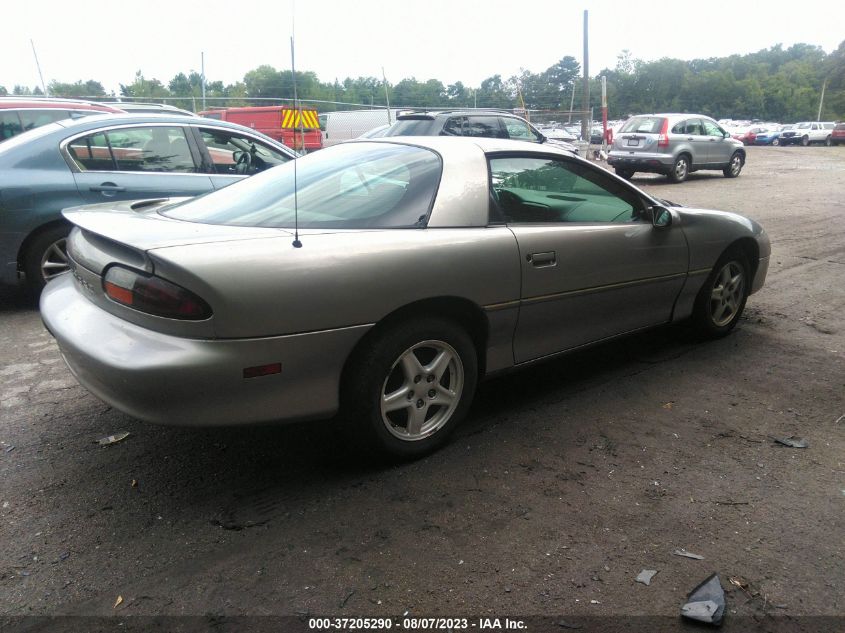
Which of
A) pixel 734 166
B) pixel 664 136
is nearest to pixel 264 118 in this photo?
pixel 664 136

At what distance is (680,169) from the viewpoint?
55.5ft

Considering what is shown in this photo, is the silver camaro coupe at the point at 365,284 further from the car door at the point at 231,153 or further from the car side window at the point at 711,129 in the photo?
the car side window at the point at 711,129

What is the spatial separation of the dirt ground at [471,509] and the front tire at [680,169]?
13.6m

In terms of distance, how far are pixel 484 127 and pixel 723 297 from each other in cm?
890

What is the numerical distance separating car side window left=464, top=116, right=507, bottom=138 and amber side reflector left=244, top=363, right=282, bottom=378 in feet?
34.9

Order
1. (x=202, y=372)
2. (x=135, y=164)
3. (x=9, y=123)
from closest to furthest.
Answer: (x=202, y=372) → (x=135, y=164) → (x=9, y=123)

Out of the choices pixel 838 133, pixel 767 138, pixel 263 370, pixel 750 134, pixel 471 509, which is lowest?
pixel 767 138

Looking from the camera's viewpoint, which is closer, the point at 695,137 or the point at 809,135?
the point at 695,137

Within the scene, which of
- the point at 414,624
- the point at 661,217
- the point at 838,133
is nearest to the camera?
the point at 414,624

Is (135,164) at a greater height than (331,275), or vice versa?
(135,164)

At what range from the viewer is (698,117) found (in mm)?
17375

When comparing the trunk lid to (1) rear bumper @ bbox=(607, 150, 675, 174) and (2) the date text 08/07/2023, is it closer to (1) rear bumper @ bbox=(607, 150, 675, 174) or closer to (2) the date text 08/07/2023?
(1) rear bumper @ bbox=(607, 150, 675, 174)

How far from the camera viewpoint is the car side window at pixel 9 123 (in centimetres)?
893

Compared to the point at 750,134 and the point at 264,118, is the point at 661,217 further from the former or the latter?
the point at 750,134
